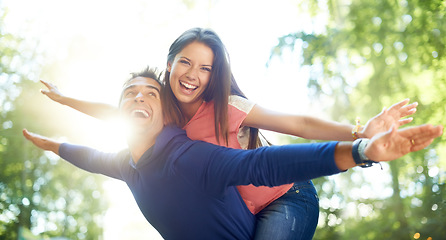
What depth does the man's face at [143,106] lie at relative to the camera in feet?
6.38

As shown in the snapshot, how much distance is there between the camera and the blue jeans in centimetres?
189

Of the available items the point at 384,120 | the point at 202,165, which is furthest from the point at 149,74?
the point at 384,120

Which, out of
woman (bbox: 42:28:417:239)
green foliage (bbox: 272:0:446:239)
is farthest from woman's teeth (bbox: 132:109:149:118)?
green foliage (bbox: 272:0:446:239)

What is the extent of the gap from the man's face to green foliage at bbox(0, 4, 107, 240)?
837 centimetres

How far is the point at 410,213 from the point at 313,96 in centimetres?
216

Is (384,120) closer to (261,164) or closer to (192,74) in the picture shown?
(261,164)

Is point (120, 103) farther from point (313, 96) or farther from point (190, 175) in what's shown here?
point (313, 96)

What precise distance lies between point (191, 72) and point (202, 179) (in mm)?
510

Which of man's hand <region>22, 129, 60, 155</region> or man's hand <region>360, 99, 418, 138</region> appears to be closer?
man's hand <region>360, 99, 418, 138</region>

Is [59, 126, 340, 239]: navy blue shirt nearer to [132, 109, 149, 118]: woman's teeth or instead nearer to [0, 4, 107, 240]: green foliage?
[132, 109, 149, 118]: woman's teeth

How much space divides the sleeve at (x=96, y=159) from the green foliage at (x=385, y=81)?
→ 14.3 ft

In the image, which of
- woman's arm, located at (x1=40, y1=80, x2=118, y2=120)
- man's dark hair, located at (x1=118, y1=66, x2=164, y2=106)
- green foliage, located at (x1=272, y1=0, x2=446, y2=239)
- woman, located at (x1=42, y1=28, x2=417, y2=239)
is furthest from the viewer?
green foliage, located at (x1=272, y1=0, x2=446, y2=239)

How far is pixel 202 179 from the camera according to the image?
1.68 meters

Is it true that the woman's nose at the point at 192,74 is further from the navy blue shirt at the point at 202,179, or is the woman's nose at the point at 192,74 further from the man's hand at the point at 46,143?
the man's hand at the point at 46,143
